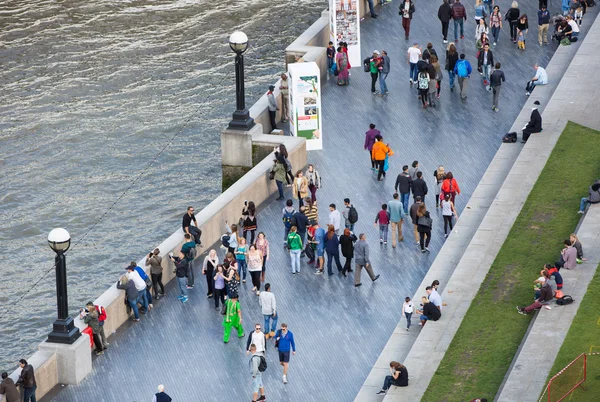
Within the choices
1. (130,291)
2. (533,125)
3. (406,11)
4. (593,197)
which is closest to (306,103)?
(533,125)

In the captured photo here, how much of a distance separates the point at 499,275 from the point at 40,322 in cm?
1131

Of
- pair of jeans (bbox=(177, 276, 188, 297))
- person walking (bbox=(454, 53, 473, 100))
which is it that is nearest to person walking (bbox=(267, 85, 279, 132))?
person walking (bbox=(454, 53, 473, 100))

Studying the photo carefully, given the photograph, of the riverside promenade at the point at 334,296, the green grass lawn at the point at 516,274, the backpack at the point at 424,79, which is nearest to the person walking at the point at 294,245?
the riverside promenade at the point at 334,296

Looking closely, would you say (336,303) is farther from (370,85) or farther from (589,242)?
(370,85)

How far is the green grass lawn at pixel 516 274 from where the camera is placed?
1115 inches

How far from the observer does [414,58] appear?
43469mm

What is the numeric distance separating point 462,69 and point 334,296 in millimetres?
11724

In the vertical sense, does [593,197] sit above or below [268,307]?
above

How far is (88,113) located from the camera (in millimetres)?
48250

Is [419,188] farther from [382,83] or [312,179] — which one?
[382,83]

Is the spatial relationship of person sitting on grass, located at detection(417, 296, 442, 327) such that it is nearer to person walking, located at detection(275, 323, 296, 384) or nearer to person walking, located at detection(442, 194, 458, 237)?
person walking, located at detection(275, 323, 296, 384)

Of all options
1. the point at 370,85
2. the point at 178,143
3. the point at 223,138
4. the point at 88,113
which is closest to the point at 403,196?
the point at 223,138

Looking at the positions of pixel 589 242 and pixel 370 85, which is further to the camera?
pixel 370 85

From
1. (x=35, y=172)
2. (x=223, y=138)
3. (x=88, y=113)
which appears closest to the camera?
(x=223, y=138)
